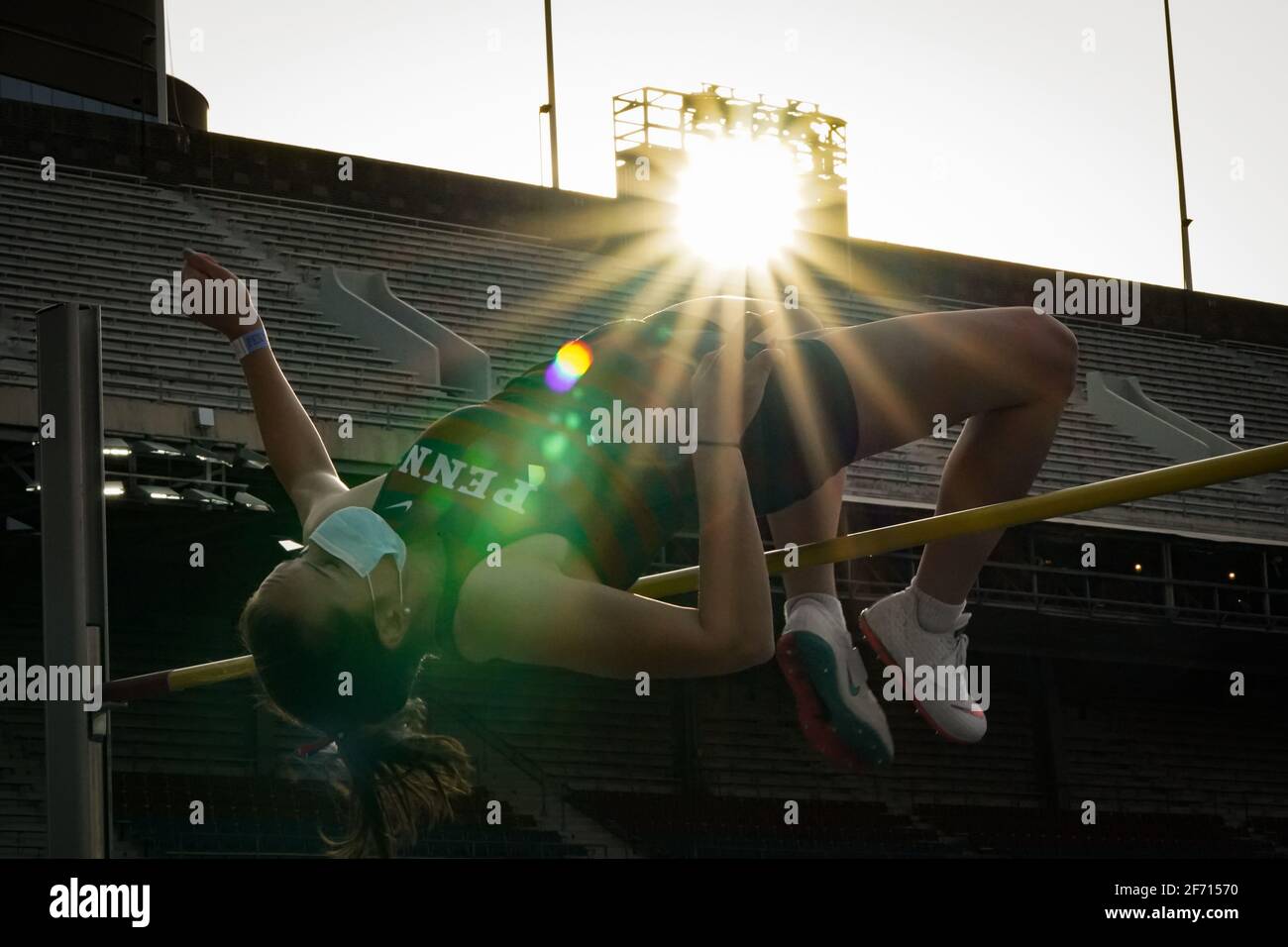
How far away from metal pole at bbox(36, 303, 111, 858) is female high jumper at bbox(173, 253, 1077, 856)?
1.47m

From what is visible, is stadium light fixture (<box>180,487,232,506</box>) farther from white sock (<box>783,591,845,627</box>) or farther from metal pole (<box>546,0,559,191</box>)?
white sock (<box>783,591,845,627</box>)

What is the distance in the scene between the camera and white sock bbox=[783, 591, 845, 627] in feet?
11.0

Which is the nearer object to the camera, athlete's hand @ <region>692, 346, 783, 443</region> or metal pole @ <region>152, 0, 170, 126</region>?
athlete's hand @ <region>692, 346, 783, 443</region>

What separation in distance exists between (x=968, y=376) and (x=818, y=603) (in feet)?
1.96

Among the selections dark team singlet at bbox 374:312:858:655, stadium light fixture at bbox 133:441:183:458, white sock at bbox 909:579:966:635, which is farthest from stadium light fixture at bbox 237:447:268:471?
dark team singlet at bbox 374:312:858:655

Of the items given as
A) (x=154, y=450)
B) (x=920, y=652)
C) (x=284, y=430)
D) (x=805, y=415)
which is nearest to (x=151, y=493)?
(x=154, y=450)

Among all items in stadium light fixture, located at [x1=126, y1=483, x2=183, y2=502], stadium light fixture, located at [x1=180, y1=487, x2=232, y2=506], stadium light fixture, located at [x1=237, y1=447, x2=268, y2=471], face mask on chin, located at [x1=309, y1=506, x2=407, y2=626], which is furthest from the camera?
stadium light fixture, located at [x1=237, y1=447, x2=268, y2=471]

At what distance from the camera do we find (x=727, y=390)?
2734 mm

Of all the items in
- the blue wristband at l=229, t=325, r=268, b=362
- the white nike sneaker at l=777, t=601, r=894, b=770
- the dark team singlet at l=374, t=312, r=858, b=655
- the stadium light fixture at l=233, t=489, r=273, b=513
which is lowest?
the white nike sneaker at l=777, t=601, r=894, b=770
